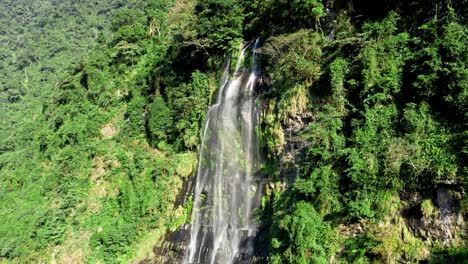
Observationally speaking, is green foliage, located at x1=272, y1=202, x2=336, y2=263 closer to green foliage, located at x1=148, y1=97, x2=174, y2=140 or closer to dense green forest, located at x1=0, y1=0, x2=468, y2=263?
dense green forest, located at x1=0, y1=0, x2=468, y2=263

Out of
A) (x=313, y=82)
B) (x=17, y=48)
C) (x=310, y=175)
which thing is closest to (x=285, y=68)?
(x=313, y=82)

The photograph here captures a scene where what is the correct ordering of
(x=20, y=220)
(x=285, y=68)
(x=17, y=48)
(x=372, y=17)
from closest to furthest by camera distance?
(x=372, y=17) → (x=285, y=68) → (x=20, y=220) → (x=17, y=48)

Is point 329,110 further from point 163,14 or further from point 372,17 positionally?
point 163,14

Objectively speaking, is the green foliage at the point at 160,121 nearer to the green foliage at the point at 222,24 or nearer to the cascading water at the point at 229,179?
the cascading water at the point at 229,179

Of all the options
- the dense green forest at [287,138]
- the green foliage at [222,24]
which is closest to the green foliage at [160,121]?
the dense green forest at [287,138]

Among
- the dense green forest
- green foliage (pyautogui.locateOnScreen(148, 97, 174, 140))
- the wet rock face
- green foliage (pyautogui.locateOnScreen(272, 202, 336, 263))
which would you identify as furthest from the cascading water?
the wet rock face
